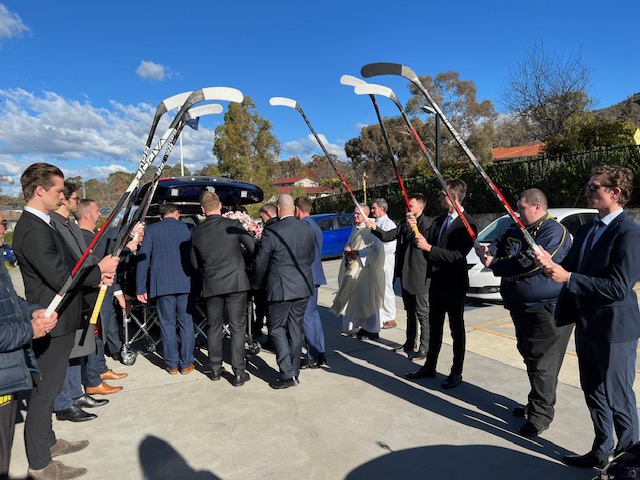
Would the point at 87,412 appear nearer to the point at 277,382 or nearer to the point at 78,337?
the point at 78,337

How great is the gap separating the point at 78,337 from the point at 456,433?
313cm

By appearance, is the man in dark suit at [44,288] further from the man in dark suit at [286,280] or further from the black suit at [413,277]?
the black suit at [413,277]

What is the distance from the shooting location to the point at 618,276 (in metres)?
2.67

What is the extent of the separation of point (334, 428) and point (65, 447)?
2079 mm

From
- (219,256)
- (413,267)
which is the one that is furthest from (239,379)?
(413,267)

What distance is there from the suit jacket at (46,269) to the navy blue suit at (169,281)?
1830mm

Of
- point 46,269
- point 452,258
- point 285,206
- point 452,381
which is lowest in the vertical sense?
point 452,381

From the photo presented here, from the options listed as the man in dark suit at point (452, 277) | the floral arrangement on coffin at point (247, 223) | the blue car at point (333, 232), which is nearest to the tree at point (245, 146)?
the blue car at point (333, 232)

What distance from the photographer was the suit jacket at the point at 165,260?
199 inches

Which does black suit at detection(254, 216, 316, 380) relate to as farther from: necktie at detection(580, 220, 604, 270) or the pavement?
necktie at detection(580, 220, 604, 270)

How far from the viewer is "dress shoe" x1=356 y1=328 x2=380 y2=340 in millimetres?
6168

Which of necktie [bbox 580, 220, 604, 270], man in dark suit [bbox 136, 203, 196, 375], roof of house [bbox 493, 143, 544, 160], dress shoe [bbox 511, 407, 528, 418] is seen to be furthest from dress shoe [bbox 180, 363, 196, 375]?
roof of house [bbox 493, 143, 544, 160]

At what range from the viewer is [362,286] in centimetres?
616

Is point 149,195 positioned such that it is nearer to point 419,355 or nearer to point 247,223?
point 247,223
